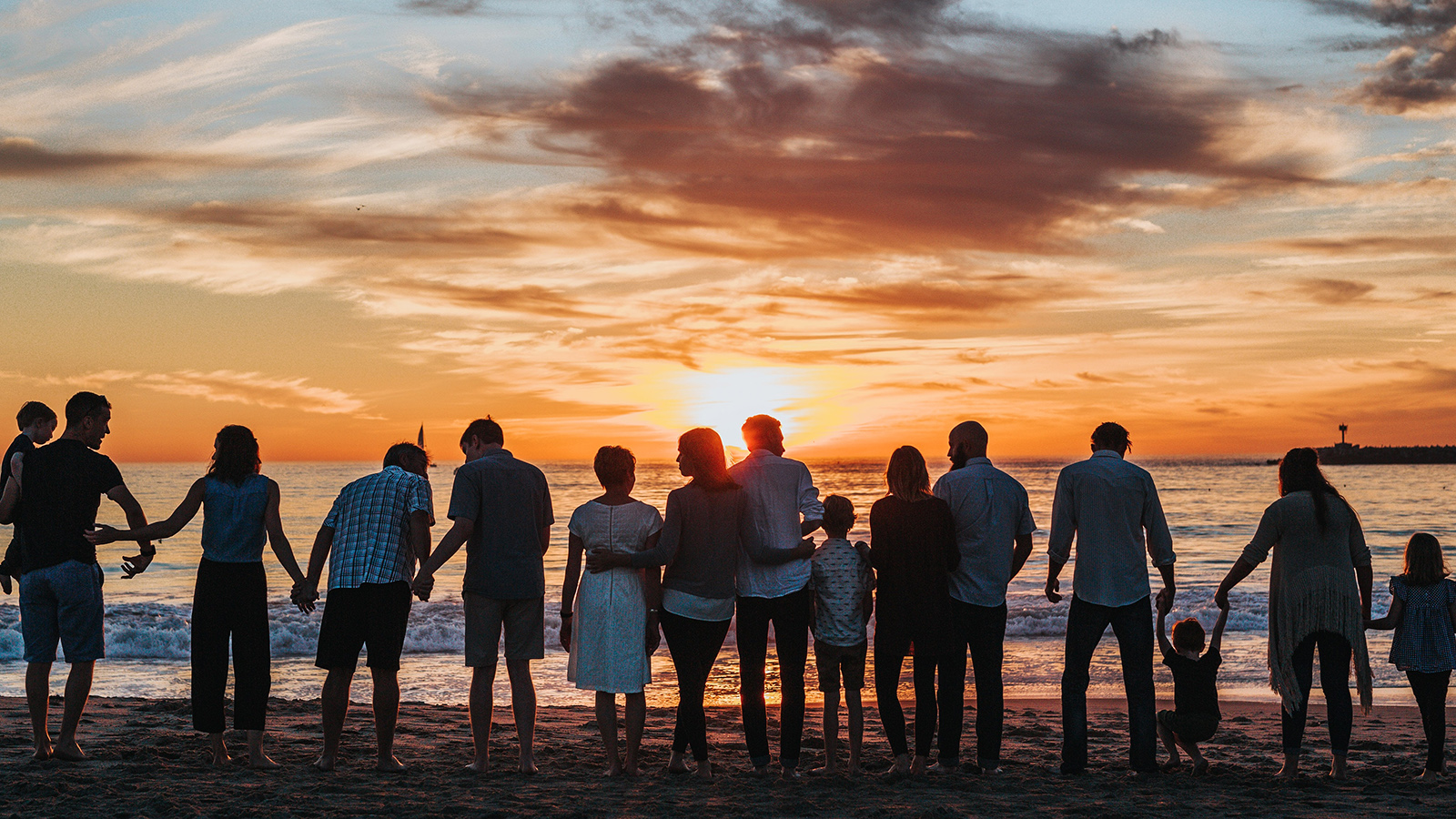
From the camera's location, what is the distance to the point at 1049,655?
12.0 meters

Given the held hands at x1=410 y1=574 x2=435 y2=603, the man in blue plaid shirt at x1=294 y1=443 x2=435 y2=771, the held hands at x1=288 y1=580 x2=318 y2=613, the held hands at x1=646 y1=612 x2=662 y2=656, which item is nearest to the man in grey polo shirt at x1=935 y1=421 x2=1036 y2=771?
the held hands at x1=646 y1=612 x2=662 y2=656

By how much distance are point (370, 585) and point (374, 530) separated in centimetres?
30

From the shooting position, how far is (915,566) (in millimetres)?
5445

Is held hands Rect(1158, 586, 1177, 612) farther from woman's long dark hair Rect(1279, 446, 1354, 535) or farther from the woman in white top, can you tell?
the woman in white top

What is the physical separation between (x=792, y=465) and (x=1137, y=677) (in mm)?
2280

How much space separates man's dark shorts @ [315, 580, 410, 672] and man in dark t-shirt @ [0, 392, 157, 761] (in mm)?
1035

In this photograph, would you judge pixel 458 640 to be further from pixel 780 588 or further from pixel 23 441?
pixel 780 588

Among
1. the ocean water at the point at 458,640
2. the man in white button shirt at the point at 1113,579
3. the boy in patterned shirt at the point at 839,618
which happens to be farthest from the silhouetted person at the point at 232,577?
the man in white button shirt at the point at 1113,579

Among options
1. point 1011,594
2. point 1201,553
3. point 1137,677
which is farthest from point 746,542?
point 1201,553

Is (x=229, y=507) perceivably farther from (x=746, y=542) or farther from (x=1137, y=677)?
(x=1137, y=677)

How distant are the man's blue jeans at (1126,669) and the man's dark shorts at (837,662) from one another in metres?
1.16

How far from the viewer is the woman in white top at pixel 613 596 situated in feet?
17.7

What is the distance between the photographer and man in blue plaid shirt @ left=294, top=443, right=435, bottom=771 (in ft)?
17.9

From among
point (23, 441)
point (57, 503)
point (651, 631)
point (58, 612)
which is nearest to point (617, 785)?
point (651, 631)
